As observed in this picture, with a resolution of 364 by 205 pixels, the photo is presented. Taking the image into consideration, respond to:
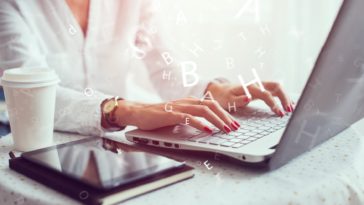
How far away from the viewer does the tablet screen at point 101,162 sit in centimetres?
47

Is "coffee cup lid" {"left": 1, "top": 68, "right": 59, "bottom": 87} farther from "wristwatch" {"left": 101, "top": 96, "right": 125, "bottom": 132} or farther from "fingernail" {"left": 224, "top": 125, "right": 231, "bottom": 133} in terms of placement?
"fingernail" {"left": 224, "top": 125, "right": 231, "bottom": 133}

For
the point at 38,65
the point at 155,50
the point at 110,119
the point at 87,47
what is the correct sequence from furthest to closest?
the point at 155,50, the point at 87,47, the point at 38,65, the point at 110,119

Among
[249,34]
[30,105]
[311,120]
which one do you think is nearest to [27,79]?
[30,105]

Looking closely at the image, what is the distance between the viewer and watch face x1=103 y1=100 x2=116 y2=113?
73 centimetres

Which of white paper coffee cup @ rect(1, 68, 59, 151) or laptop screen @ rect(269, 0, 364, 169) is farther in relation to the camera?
white paper coffee cup @ rect(1, 68, 59, 151)

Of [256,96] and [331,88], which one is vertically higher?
[331,88]

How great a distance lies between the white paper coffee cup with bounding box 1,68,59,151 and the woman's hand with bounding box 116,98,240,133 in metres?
0.12

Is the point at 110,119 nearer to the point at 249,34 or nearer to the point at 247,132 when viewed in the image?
the point at 247,132

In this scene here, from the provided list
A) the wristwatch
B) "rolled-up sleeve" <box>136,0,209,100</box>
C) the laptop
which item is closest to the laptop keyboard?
the laptop

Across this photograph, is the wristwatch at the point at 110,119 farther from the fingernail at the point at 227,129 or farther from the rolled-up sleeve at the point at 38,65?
the fingernail at the point at 227,129

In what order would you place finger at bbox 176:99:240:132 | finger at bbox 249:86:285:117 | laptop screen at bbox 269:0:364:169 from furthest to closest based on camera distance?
finger at bbox 249:86:285:117
finger at bbox 176:99:240:132
laptop screen at bbox 269:0:364:169

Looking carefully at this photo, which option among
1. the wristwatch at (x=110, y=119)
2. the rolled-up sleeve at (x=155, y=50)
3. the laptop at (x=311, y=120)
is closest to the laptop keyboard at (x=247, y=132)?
the laptop at (x=311, y=120)

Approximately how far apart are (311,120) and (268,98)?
283 millimetres

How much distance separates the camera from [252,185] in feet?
1.65
